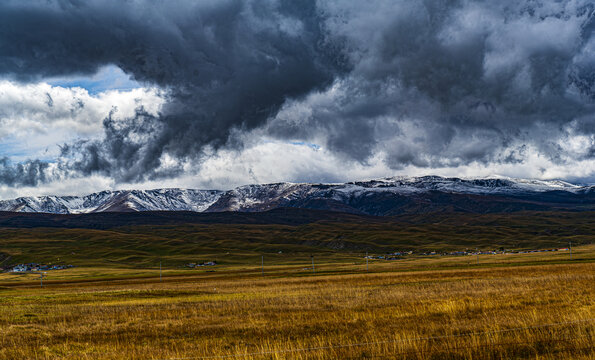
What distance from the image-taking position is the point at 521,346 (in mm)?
18484

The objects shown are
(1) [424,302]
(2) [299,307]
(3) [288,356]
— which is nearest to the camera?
(3) [288,356]

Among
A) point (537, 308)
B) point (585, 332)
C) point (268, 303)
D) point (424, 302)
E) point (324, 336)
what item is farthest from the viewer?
point (268, 303)

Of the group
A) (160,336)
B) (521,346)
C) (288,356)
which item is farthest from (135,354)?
(521,346)

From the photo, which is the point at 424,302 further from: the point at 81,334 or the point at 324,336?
the point at 81,334

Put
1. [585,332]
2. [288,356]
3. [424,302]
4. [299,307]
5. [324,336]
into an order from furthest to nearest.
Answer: [299,307] < [424,302] < [324,336] < [585,332] < [288,356]

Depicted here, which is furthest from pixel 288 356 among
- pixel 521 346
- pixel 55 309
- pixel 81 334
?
pixel 55 309

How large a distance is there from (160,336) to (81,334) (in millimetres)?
5078

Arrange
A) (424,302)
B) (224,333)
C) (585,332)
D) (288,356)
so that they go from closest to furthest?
(288,356) → (585,332) → (224,333) → (424,302)

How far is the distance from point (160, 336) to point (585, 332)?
20178mm

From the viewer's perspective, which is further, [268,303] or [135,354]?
[268,303]

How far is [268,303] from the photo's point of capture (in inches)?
1665

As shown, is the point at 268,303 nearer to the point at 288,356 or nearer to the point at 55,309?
the point at 55,309

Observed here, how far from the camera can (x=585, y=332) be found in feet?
64.6

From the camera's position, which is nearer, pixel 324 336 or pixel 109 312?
pixel 324 336
